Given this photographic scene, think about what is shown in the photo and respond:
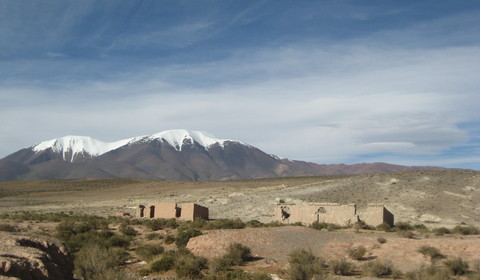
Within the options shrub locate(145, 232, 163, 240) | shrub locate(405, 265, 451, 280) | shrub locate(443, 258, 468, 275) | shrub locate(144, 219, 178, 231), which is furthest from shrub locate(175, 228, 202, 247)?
shrub locate(443, 258, 468, 275)

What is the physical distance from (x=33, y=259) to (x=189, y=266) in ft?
28.6

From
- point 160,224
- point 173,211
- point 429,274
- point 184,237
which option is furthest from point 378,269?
point 173,211

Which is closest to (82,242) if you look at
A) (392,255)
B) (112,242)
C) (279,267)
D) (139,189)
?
(112,242)

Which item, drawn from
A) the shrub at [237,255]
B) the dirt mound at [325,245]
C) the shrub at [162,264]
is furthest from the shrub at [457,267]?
the shrub at [162,264]

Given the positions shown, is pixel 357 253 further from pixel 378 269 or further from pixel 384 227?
pixel 384 227

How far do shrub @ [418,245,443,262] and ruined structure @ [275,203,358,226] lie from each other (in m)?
11.1

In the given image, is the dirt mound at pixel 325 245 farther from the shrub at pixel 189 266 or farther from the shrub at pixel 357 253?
the shrub at pixel 189 266

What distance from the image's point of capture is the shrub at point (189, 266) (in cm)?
1462

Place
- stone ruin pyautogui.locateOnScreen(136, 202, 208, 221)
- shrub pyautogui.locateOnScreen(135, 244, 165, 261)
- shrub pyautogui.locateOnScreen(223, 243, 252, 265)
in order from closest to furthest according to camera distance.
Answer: shrub pyautogui.locateOnScreen(223, 243, 252, 265), shrub pyautogui.locateOnScreen(135, 244, 165, 261), stone ruin pyautogui.locateOnScreen(136, 202, 208, 221)

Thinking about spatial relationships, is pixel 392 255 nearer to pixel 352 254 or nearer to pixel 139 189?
pixel 352 254

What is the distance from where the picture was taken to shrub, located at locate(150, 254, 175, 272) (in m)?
16.2

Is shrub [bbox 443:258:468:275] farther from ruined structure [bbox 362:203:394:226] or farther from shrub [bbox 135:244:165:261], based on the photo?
ruined structure [bbox 362:203:394:226]

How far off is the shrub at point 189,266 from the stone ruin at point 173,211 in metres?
15.5

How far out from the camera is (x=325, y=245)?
68.5 feet
